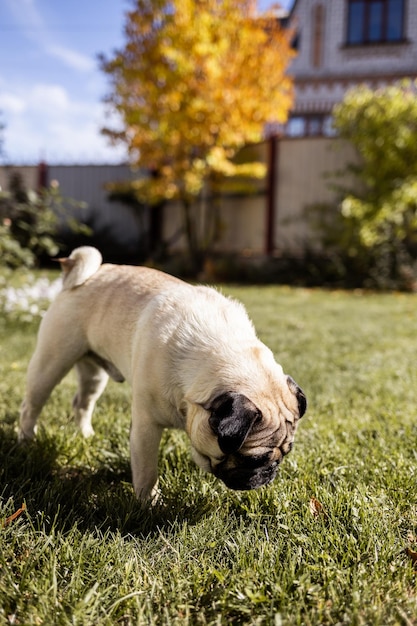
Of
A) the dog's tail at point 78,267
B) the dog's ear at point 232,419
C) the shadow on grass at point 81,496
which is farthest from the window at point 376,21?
the dog's ear at point 232,419

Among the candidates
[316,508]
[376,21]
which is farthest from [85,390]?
[376,21]

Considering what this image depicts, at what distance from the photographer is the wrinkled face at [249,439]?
73.7 inches

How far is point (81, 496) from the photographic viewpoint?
2299mm

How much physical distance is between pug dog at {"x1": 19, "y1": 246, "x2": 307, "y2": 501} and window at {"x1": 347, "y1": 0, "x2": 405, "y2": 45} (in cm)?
2063

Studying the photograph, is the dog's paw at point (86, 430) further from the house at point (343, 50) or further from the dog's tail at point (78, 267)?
the house at point (343, 50)

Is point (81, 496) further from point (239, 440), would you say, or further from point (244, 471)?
point (239, 440)

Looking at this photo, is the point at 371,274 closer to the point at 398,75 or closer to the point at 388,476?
the point at 388,476

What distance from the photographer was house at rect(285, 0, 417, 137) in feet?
65.0

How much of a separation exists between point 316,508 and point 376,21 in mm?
21723

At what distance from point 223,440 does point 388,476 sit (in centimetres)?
103

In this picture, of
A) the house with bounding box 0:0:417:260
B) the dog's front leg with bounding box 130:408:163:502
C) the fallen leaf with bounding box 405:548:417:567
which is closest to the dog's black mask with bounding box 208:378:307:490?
the dog's front leg with bounding box 130:408:163:502

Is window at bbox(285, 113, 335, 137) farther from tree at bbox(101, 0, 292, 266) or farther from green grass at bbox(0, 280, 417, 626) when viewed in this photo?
green grass at bbox(0, 280, 417, 626)

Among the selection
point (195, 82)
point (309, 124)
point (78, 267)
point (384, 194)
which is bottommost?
point (78, 267)

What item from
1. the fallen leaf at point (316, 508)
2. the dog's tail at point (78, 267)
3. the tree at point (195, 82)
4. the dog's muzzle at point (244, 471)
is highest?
the tree at point (195, 82)
